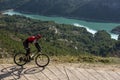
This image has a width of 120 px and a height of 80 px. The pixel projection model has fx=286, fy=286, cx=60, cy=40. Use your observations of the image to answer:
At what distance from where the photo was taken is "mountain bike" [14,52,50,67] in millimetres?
9047

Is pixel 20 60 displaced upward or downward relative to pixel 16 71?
upward

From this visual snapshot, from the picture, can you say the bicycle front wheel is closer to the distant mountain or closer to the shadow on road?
the shadow on road

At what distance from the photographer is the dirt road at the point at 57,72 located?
8.32 m

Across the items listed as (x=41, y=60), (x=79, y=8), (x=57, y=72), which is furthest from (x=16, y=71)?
(x=79, y=8)

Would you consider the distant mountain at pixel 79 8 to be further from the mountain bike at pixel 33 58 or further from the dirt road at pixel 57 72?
the mountain bike at pixel 33 58

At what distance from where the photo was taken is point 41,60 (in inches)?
359

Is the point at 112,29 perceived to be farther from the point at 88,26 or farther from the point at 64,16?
the point at 64,16

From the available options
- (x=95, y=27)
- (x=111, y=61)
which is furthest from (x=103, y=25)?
(x=111, y=61)

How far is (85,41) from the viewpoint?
358 feet

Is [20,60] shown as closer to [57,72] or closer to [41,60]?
[41,60]

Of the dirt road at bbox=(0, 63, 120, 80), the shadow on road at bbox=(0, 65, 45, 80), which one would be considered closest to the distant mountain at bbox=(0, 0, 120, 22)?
the dirt road at bbox=(0, 63, 120, 80)

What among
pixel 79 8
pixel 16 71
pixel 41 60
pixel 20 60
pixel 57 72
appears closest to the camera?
pixel 16 71

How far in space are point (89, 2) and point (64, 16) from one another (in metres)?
18.4

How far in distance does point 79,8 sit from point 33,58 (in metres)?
172
